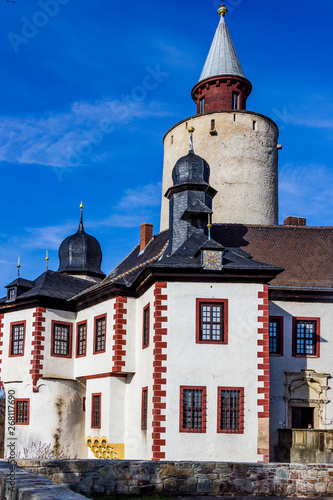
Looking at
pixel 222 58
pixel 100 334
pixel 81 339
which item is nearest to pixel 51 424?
pixel 81 339

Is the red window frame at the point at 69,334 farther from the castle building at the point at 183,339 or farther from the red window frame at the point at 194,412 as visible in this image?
the red window frame at the point at 194,412

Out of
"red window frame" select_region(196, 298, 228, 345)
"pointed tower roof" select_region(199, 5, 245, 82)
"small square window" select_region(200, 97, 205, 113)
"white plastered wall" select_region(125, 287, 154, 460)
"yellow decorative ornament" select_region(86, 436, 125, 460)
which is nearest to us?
"red window frame" select_region(196, 298, 228, 345)

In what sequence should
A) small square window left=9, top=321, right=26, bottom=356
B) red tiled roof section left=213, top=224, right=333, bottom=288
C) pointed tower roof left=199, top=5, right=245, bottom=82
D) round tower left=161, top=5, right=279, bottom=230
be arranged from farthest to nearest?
pointed tower roof left=199, top=5, right=245, bottom=82, round tower left=161, top=5, right=279, bottom=230, small square window left=9, top=321, right=26, bottom=356, red tiled roof section left=213, top=224, right=333, bottom=288

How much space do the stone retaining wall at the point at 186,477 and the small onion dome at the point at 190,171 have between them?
1501 centimetres

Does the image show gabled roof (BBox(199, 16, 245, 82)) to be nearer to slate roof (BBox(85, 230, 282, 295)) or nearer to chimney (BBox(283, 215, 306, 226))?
chimney (BBox(283, 215, 306, 226))

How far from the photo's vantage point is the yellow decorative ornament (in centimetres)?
2531

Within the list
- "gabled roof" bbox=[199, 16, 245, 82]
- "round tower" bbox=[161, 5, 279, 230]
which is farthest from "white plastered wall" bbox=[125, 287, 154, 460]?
"gabled roof" bbox=[199, 16, 245, 82]

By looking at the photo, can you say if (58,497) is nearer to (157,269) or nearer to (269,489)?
(269,489)

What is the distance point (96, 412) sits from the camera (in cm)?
2700

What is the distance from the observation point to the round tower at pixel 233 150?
37.6m

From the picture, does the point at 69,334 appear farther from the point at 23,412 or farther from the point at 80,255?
the point at 80,255

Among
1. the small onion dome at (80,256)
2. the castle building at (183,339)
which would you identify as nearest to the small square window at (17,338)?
the castle building at (183,339)

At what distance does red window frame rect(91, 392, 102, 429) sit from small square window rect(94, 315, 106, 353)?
1.74 meters

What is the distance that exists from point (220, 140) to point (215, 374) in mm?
19286
